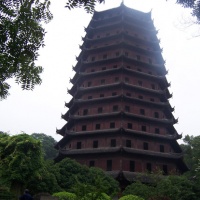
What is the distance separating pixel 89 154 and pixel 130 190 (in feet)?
25.0

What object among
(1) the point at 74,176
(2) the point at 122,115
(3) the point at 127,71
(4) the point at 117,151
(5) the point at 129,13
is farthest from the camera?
(5) the point at 129,13

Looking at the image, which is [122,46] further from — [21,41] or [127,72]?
[21,41]

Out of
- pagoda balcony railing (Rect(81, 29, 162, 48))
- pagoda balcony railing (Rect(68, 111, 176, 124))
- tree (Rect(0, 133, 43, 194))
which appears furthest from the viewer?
pagoda balcony railing (Rect(81, 29, 162, 48))

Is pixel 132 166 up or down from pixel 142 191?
up

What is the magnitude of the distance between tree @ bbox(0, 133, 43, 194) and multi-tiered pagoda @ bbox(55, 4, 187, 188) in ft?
29.7

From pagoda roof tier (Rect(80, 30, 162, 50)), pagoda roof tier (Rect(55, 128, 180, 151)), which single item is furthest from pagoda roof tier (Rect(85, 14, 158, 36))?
pagoda roof tier (Rect(55, 128, 180, 151))

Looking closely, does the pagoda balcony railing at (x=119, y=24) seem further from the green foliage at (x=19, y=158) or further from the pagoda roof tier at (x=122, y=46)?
the green foliage at (x=19, y=158)

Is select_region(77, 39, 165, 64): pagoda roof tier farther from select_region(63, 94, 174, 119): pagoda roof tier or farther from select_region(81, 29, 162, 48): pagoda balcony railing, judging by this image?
select_region(63, 94, 174, 119): pagoda roof tier

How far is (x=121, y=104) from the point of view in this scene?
29.7m

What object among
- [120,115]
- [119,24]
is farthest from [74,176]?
[119,24]

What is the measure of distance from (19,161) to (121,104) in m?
14.1

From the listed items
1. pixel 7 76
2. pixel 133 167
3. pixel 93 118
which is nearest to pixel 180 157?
pixel 133 167

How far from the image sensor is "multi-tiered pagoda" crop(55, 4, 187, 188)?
27984 millimetres

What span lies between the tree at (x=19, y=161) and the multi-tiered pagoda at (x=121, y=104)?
905cm
